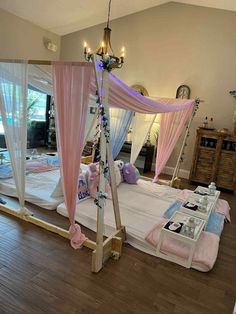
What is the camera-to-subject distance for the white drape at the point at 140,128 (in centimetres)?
464

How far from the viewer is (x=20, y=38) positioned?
5430 mm

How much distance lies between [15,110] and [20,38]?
148 inches

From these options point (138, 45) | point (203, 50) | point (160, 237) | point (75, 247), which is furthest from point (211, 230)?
point (138, 45)

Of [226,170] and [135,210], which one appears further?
[226,170]

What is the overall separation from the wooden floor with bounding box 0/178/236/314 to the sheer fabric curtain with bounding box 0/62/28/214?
0.76m

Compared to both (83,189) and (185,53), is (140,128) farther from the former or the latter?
(185,53)

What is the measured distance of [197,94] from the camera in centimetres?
532

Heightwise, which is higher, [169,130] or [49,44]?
[49,44]

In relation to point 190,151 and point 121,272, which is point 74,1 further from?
point 121,272

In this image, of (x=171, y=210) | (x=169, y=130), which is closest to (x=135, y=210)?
(x=171, y=210)

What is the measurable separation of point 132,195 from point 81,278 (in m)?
1.83

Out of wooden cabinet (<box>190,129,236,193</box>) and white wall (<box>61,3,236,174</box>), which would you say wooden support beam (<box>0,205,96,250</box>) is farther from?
white wall (<box>61,3,236,174</box>)

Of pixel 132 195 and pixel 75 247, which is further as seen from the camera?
pixel 132 195

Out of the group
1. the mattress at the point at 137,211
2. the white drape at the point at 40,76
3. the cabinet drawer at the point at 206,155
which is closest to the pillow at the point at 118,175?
the mattress at the point at 137,211
